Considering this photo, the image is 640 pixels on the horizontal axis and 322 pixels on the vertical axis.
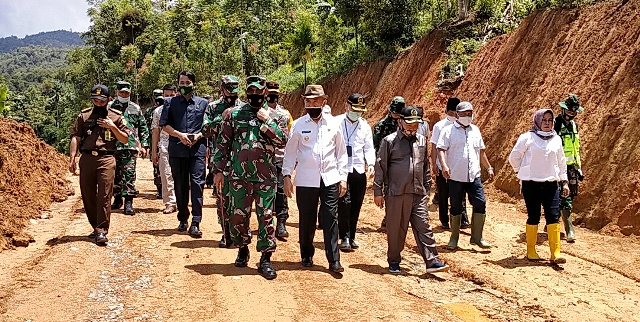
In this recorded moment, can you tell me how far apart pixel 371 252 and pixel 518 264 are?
6.42ft

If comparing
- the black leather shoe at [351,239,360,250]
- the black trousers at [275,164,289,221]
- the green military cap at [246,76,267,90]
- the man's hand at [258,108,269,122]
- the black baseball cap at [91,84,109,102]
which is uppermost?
the green military cap at [246,76,267,90]

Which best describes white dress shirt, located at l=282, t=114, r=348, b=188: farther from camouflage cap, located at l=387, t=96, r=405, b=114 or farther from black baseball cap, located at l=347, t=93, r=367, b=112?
camouflage cap, located at l=387, t=96, r=405, b=114

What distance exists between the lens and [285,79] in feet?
129

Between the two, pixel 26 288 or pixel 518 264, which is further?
pixel 518 264

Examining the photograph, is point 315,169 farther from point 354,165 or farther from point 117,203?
point 117,203

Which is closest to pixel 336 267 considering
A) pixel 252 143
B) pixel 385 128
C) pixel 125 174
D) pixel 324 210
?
pixel 324 210

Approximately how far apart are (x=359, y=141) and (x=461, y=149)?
1491 mm

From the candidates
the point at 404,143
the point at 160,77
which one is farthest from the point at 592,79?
the point at 160,77

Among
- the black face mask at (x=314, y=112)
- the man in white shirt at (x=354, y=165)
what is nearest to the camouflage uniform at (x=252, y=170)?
the black face mask at (x=314, y=112)

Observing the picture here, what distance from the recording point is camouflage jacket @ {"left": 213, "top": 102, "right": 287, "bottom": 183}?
612 cm

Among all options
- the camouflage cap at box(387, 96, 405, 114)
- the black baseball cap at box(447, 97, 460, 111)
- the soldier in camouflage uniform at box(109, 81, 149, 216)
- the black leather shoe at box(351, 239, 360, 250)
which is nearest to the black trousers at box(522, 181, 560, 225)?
the black baseball cap at box(447, 97, 460, 111)

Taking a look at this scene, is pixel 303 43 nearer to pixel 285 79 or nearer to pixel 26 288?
pixel 285 79

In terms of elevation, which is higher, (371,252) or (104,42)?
(104,42)

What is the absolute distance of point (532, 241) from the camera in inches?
297
